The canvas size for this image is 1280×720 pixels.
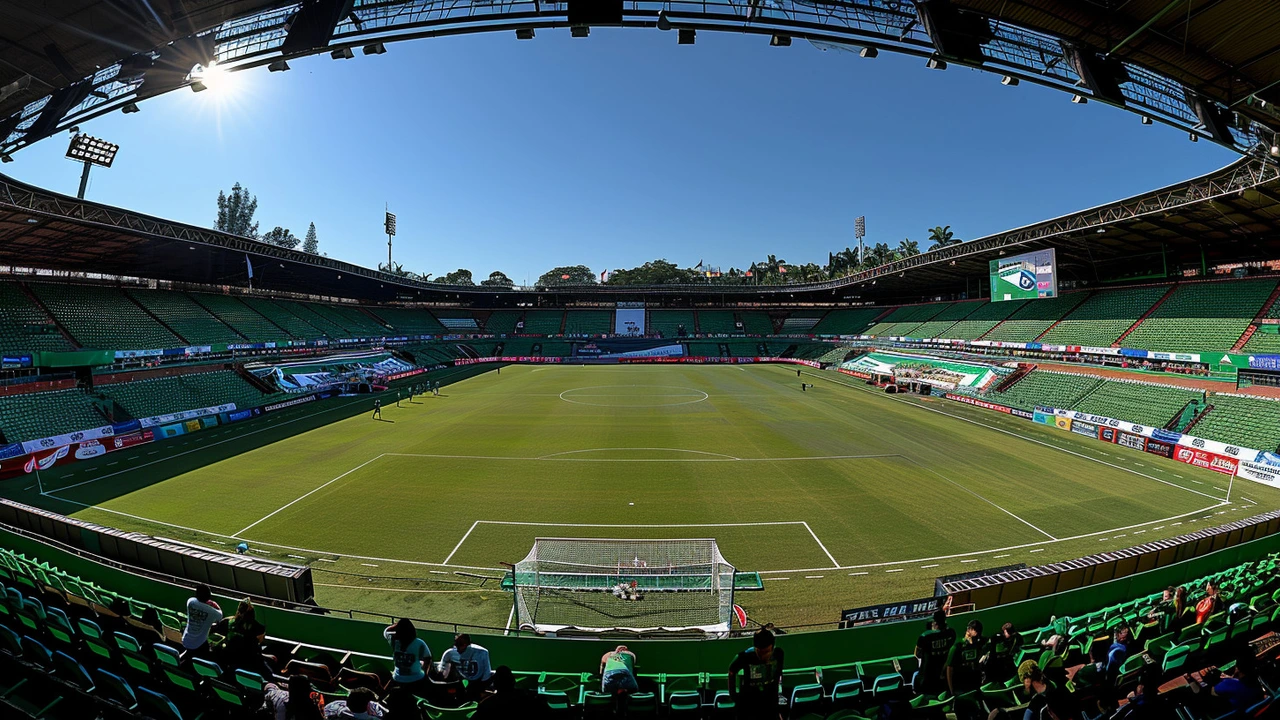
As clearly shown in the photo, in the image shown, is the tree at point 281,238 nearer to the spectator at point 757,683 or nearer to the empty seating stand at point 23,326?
the empty seating stand at point 23,326

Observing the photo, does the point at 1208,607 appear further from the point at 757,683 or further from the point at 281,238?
the point at 281,238

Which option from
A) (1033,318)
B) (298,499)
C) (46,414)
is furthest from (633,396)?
(1033,318)

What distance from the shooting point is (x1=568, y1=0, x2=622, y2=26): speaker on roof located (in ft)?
26.1

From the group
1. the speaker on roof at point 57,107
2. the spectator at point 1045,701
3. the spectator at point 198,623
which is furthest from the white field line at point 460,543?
the speaker on roof at point 57,107

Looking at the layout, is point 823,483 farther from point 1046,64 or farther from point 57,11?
point 57,11

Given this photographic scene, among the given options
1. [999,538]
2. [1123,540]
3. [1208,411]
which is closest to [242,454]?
[999,538]

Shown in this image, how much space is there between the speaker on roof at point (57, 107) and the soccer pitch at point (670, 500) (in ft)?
35.9

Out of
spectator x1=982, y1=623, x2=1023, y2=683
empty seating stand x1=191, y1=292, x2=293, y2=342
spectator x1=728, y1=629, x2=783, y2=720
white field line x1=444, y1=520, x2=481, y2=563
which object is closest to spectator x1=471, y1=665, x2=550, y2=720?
spectator x1=728, y1=629, x2=783, y2=720

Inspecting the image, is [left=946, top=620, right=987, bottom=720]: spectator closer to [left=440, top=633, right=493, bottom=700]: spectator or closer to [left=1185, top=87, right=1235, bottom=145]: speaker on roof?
[left=440, top=633, right=493, bottom=700]: spectator

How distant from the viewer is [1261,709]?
17.6ft

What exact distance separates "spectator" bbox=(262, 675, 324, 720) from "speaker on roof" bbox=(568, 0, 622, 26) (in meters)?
9.51

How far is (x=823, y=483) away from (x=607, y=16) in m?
17.6

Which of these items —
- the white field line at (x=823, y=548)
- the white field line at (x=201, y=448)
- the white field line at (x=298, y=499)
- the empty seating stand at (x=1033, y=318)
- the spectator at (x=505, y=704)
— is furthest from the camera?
the empty seating stand at (x=1033, y=318)

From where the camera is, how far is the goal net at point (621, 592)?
1009 cm
